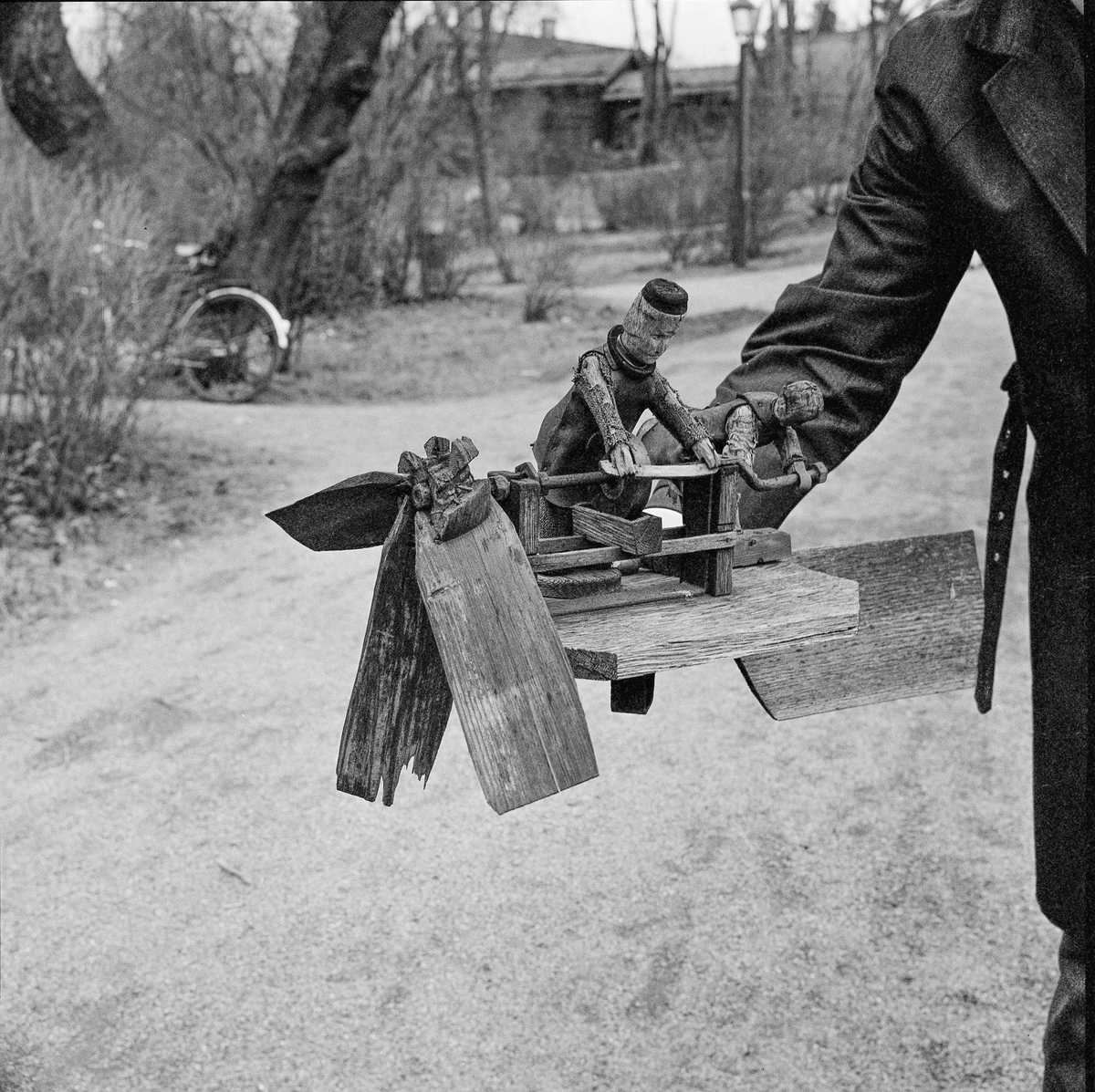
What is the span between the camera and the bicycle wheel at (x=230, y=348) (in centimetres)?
934

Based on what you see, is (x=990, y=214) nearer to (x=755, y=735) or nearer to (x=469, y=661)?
(x=469, y=661)

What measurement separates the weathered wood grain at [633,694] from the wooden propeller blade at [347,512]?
32 cm

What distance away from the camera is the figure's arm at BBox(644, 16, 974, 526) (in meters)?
1.80

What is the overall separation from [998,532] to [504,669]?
1101 millimetres

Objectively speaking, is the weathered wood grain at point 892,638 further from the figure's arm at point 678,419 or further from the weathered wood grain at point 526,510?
the weathered wood grain at point 526,510

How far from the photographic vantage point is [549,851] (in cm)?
406

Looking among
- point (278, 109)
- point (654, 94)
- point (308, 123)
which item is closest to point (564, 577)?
point (308, 123)

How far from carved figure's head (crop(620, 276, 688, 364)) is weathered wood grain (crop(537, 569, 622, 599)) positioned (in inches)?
9.7

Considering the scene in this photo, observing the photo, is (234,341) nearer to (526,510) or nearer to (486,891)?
(486,891)

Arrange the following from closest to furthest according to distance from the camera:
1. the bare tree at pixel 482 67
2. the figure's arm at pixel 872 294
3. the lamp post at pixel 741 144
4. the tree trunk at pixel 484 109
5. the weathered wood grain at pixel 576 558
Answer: the weathered wood grain at pixel 576 558, the figure's arm at pixel 872 294, the bare tree at pixel 482 67, the tree trunk at pixel 484 109, the lamp post at pixel 741 144

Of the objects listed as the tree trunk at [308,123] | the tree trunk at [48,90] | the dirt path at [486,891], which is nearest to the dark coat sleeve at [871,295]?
the dirt path at [486,891]

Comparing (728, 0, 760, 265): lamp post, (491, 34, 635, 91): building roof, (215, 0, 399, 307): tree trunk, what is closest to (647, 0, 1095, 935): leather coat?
(215, 0, 399, 307): tree trunk

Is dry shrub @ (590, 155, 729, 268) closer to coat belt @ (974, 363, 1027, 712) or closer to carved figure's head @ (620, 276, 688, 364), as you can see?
coat belt @ (974, 363, 1027, 712)

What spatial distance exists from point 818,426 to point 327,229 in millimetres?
12102
